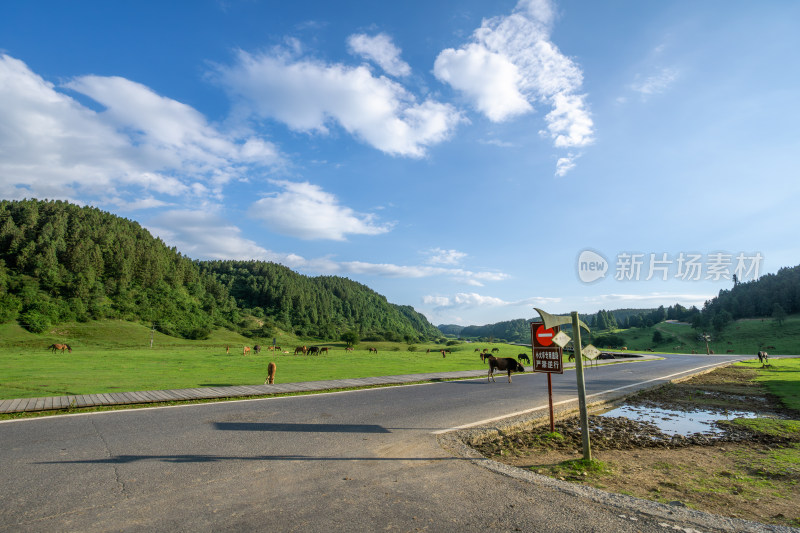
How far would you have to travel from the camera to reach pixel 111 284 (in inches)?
4461

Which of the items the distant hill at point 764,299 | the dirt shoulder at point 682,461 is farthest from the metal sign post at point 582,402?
the distant hill at point 764,299

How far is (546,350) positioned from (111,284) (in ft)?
449

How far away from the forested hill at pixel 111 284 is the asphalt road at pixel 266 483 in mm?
88744

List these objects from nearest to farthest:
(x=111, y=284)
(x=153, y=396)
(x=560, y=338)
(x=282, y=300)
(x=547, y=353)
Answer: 1. (x=560, y=338)
2. (x=547, y=353)
3. (x=153, y=396)
4. (x=111, y=284)
5. (x=282, y=300)

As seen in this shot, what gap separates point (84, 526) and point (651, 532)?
7.09 meters

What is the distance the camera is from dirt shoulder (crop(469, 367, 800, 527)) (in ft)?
21.1

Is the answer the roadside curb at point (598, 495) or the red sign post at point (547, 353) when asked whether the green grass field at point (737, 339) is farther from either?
the roadside curb at point (598, 495)

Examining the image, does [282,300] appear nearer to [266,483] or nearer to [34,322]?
[34,322]

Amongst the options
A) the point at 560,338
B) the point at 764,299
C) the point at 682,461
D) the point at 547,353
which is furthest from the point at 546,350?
the point at 764,299

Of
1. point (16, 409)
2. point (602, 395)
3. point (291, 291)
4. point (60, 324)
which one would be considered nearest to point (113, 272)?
point (60, 324)

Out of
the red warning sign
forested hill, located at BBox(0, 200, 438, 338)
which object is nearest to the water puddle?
the red warning sign

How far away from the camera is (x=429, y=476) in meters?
6.82

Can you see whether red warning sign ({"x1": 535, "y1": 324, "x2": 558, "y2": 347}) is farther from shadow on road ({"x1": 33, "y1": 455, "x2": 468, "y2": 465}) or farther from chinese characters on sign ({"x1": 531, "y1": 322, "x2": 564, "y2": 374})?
shadow on road ({"x1": 33, "y1": 455, "x2": 468, "y2": 465})

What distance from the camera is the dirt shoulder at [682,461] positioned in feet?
21.1
